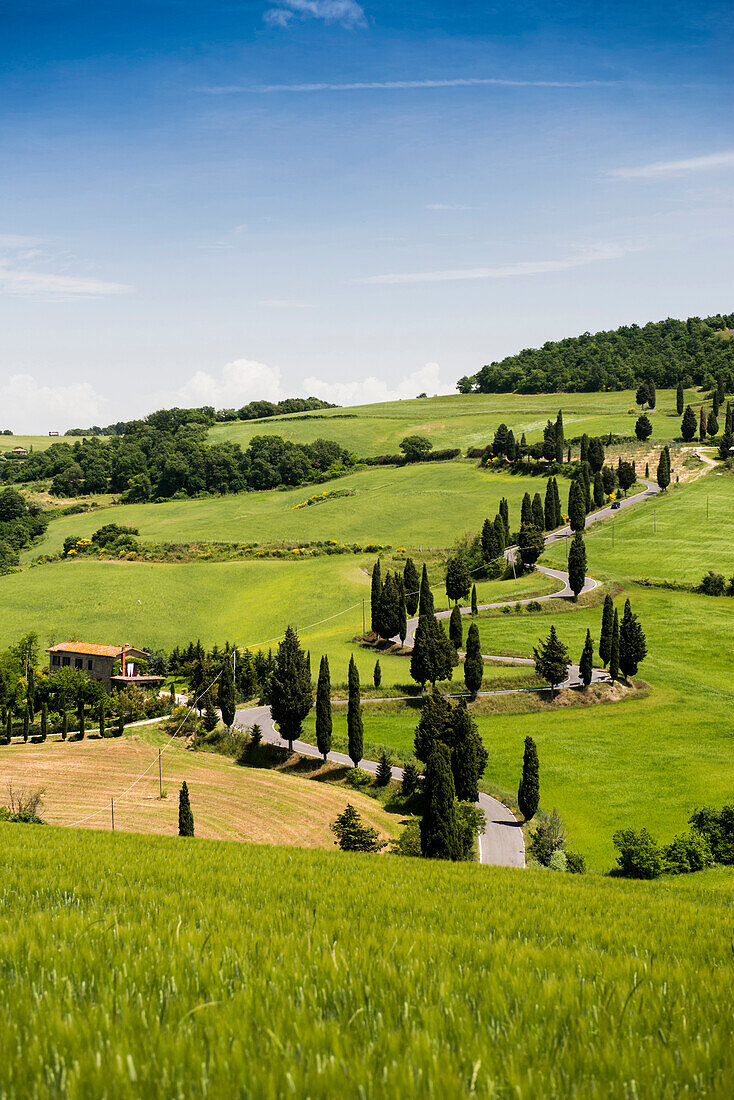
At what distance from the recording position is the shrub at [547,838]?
48625mm

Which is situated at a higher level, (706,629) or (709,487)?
(709,487)

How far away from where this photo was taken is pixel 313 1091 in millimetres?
3539

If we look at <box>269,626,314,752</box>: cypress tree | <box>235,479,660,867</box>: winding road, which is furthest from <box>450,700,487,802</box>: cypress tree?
<box>269,626,314,752</box>: cypress tree

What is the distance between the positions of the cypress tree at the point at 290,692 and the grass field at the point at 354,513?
70391 millimetres

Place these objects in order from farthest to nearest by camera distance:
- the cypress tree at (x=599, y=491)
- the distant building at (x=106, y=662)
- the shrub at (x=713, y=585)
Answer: the cypress tree at (x=599, y=491)
the shrub at (x=713, y=585)
the distant building at (x=106, y=662)

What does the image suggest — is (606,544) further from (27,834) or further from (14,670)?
(27,834)

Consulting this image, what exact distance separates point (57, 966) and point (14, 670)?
300 ft

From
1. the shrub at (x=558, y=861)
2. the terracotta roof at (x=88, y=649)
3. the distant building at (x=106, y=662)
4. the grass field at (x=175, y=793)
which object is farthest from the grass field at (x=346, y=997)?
the terracotta roof at (x=88, y=649)

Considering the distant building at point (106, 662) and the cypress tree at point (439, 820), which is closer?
the cypress tree at point (439, 820)

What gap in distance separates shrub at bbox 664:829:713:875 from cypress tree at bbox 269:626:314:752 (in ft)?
115

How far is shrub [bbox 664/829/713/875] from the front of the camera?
44.8 meters

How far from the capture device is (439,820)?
4547 centimetres

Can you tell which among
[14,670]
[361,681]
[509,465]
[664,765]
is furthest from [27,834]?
[509,465]

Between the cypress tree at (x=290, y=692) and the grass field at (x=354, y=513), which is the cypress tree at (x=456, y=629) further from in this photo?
the grass field at (x=354, y=513)
